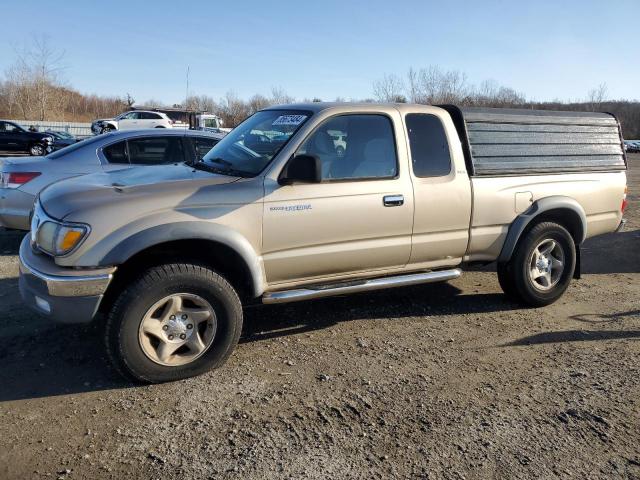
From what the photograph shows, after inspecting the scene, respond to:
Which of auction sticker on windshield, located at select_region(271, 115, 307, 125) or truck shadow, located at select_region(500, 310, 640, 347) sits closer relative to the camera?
auction sticker on windshield, located at select_region(271, 115, 307, 125)

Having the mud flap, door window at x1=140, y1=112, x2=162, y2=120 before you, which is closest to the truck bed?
the mud flap

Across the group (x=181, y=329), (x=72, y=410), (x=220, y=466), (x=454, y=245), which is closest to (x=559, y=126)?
(x=454, y=245)

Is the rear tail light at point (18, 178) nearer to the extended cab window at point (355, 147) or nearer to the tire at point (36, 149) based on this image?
the extended cab window at point (355, 147)

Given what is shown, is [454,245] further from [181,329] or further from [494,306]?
[181,329]

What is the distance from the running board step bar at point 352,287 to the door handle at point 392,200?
633 millimetres

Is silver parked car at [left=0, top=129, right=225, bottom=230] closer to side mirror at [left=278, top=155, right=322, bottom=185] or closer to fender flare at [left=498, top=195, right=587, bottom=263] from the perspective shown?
side mirror at [left=278, top=155, right=322, bottom=185]

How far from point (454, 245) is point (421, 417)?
1.87 m

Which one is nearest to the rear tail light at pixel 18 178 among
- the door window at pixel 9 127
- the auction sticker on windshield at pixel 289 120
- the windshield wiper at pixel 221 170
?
the windshield wiper at pixel 221 170

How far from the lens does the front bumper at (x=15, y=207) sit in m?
6.31

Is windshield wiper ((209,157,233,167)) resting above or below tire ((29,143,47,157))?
above

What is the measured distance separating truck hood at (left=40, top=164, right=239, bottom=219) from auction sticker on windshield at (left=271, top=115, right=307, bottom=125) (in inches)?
28.5

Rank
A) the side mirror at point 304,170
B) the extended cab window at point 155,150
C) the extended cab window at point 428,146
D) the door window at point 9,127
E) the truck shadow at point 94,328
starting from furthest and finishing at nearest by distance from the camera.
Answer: the door window at point 9,127, the extended cab window at point 155,150, the extended cab window at point 428,146, the side mirror at point 304,170, the truck shadow at point 94,328

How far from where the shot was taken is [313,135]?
4141mm

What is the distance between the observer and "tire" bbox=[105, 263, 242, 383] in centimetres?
346
